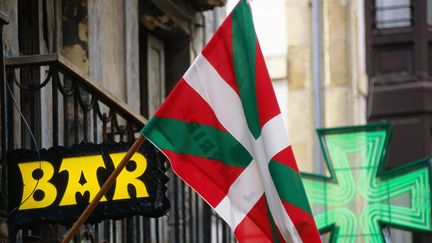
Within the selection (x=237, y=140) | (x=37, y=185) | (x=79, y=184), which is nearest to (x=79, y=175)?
(x=79, y=184)

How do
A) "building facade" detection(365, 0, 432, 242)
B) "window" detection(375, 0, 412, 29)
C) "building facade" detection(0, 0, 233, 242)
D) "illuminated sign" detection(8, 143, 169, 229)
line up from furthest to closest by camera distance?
"window" detection(375, 0, 412, 29) < "building facade" detection(365, 0, 432, 242) < "building facade" detection(0, 0, 233, 242) < "illuminated sign" detection(8, 143, 169, 229)

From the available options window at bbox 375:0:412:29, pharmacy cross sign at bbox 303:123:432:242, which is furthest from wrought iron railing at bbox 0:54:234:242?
window at bbox 375:0:412:29

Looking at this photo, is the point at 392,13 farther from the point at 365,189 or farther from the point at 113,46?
the point at 113,46

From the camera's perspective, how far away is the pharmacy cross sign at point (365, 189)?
52.1 feet

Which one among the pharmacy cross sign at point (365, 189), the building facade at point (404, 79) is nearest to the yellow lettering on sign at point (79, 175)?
the pharmacy cross sign at point (365, 189)

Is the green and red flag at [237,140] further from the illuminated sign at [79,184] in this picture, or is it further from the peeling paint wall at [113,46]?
the peeling paint wall at [113,46]

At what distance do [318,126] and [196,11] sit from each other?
669 centimetres

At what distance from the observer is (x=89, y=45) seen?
36.8ft

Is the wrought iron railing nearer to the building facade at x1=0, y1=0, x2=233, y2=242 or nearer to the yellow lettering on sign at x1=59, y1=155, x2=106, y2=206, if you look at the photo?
the building facade at x1=0, y1=0, x2=233, y2=242

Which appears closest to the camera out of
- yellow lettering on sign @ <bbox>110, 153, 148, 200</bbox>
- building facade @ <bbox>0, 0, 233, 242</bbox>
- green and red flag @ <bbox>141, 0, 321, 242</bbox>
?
green and red flag @ <bbox>141, 0, 321, 242</bbox>

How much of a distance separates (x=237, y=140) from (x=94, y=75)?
341 cm

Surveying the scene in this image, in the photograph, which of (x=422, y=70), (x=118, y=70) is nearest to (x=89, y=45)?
(x=118, y=70)

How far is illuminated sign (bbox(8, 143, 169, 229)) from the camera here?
8367 mm

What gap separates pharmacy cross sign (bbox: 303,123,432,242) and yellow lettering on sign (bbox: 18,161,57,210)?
25.9 feet
